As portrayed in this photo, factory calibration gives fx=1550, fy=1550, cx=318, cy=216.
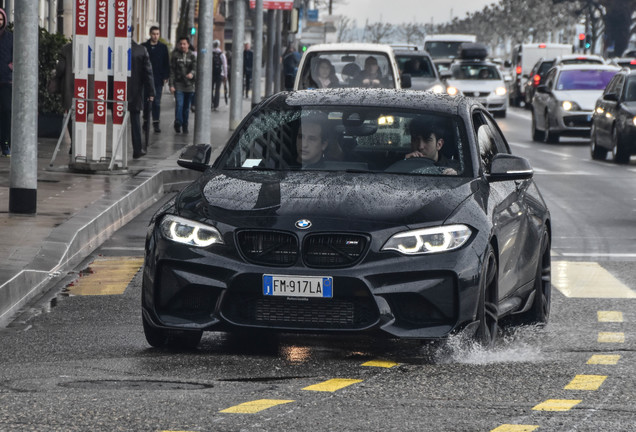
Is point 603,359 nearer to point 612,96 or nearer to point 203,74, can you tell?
point 203,74

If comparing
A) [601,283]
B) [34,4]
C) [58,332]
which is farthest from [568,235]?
[58,332]

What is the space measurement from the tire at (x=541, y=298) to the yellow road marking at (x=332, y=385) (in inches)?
96.7

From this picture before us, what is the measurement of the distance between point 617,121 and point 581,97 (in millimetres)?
6534

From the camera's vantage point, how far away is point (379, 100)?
915 centimetres

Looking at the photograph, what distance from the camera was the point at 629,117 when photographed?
2573 cm

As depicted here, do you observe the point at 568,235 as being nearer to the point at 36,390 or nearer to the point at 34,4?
the point at 34,4

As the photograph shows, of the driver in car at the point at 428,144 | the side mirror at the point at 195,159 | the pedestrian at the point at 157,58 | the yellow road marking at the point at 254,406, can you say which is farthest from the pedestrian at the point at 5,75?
the yellow road marking at the point at 254,406

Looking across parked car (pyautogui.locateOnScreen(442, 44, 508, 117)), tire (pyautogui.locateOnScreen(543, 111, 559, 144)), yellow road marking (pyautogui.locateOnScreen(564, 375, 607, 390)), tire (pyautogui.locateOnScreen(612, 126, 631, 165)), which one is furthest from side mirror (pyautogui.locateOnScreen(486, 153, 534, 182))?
parked car (pyautogui.locateOnScreen(442, 44, 508, 117))

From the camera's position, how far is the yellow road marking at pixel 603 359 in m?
7.90

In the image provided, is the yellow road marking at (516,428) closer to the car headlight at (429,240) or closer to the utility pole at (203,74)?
the car headlight at (429,240)

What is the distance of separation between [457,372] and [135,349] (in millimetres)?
1802

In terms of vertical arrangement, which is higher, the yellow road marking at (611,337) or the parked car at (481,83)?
the yellow road marking at (611,337)

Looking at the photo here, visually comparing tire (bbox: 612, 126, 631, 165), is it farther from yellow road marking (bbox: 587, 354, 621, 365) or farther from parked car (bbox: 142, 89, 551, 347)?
yellow road marking (bbox: 587, 354, 621, 365)

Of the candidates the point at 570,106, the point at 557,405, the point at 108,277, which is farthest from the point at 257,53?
the point at 557,405
